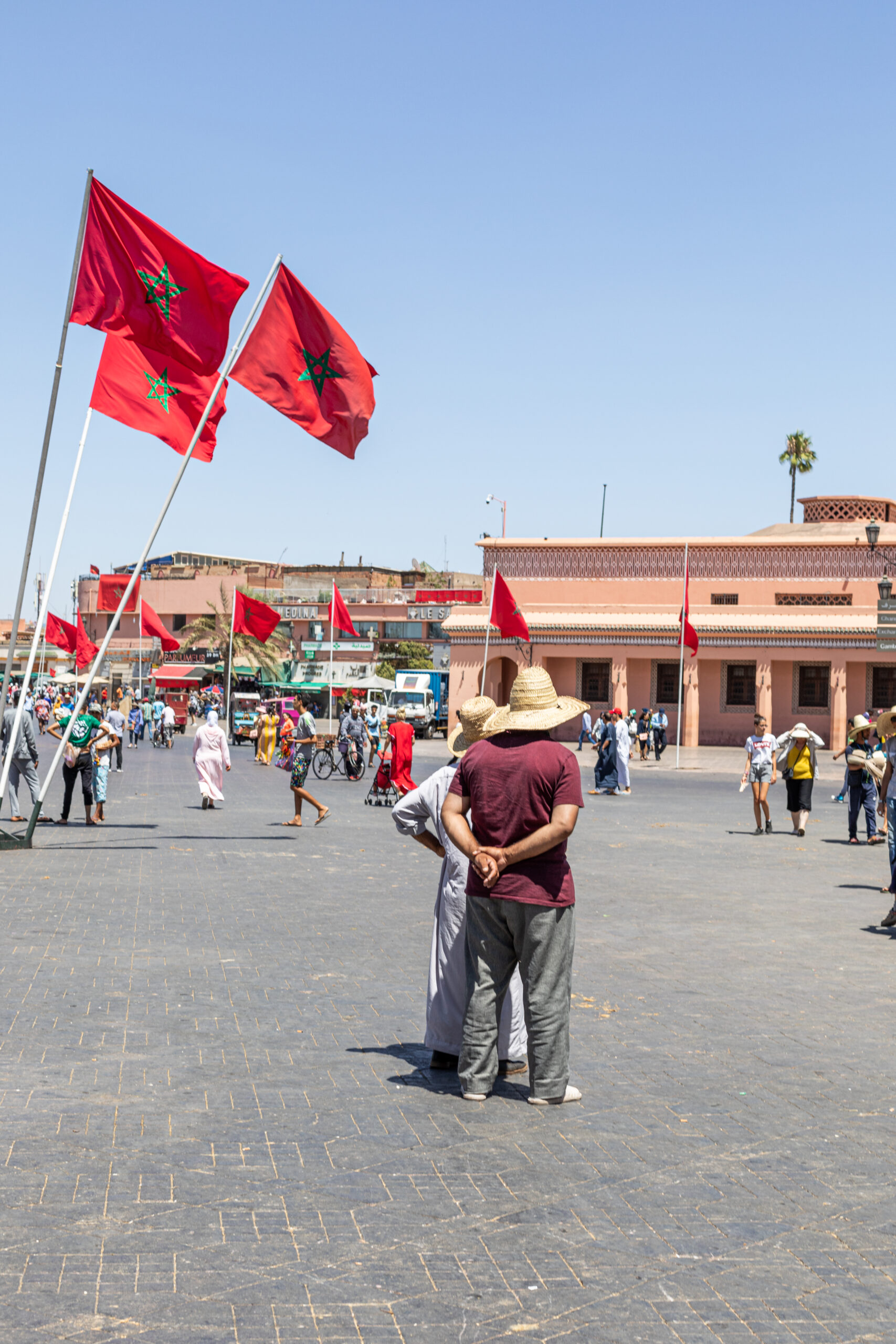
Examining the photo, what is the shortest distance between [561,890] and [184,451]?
9.80 metres

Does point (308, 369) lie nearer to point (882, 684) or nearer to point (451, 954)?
point (451, 954)

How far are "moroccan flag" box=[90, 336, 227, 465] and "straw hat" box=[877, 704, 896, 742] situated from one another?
7497 millimetres

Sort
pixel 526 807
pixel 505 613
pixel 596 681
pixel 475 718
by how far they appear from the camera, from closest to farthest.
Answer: pixel 526 807 < pixel 475 718 < pixel 505 613 < pixel 596 681

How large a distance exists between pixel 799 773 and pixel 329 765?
1677cm

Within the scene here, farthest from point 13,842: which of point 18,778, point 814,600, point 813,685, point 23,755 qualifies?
point 814,600

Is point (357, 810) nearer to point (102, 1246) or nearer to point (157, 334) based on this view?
point (157, 334)

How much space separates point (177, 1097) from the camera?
5707 millimetres

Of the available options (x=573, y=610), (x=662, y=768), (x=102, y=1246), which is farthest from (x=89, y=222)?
(x=573, y=610)

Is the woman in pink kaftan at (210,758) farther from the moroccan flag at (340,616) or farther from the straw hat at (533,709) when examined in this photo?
the moroccan flag at (340,616)

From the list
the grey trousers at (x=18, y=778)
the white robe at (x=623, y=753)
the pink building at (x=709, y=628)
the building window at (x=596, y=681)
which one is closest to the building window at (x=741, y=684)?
the pink building at (x=709, y=628)

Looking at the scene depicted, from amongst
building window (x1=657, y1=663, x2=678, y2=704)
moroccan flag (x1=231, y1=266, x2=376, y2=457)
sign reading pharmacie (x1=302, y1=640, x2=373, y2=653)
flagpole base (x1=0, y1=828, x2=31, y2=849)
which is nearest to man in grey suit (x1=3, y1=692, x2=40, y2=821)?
flagpole base (x1=0, y1=828, x2=31, y2=849)

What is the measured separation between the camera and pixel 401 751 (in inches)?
771

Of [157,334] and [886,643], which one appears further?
[886,643]

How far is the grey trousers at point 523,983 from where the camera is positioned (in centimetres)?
564
